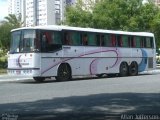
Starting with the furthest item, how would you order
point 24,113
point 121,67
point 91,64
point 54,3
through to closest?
point 54,3 < point 121,67 < point 91,64 < point 24,113

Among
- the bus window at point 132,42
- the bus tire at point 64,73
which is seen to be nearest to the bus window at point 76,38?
the bus tire at point 64,73

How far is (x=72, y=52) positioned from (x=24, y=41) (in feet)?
9.67

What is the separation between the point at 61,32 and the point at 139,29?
82.0 feet

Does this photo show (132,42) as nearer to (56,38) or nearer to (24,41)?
(56,38)

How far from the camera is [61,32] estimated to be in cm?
2569

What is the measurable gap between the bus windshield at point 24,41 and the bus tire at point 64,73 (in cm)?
208

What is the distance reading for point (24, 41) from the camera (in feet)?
81.5

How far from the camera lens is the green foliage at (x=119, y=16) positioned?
49.0 m

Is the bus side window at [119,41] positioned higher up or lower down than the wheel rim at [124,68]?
higher up

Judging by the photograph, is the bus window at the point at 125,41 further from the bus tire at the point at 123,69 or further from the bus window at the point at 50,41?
the bus window at the point at 50,41

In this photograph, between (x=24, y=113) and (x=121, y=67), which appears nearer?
(x=24, y=113)

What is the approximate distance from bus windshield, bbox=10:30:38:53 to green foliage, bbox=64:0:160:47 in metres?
23.9

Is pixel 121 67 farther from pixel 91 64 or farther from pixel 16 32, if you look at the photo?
pixel 16 32

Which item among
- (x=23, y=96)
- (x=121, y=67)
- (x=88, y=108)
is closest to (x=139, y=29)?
(x=121, y=67)
